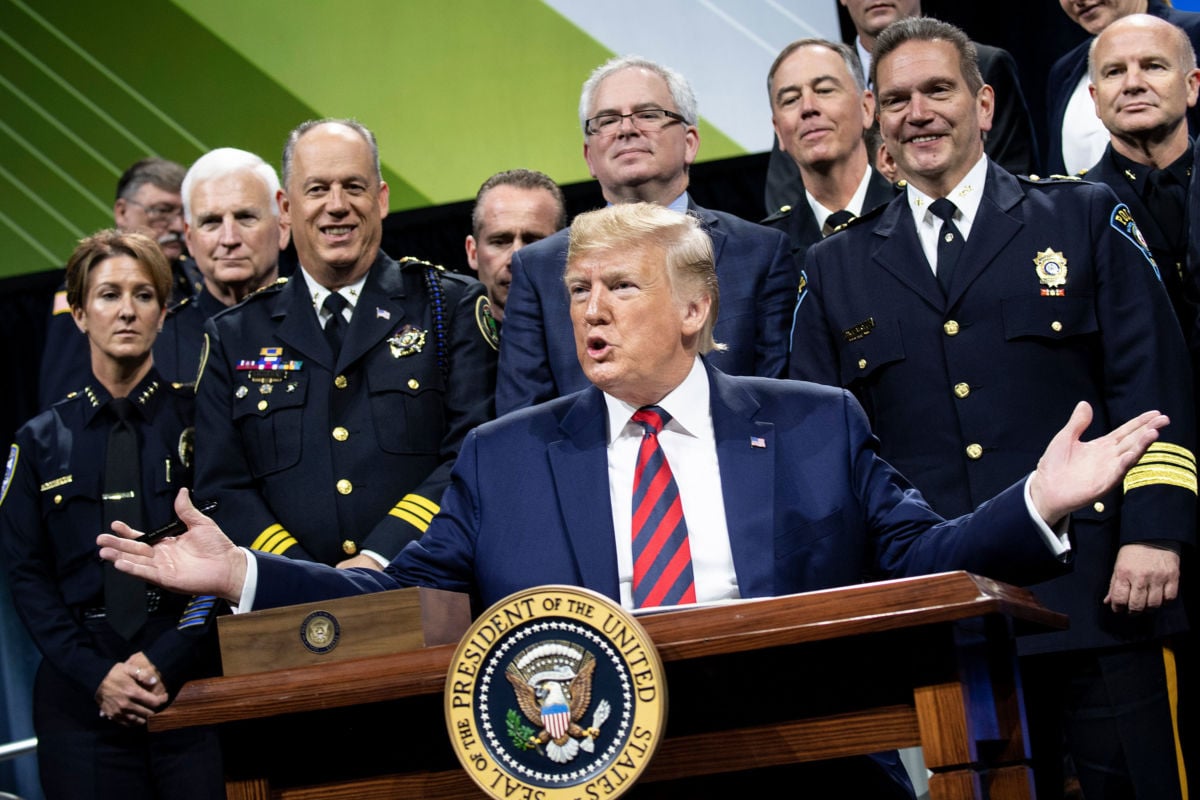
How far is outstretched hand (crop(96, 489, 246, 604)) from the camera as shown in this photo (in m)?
1.96

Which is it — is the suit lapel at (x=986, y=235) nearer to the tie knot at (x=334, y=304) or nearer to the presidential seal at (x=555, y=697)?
the tie knot at (x=334, y=304)

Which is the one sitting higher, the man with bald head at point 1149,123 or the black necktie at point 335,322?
the man with bald head at point 1149,123

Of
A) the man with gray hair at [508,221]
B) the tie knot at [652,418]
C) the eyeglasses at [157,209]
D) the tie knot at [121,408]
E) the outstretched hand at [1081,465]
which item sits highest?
the eyeglasses at [157,209]

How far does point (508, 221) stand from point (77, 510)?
4.28 ft

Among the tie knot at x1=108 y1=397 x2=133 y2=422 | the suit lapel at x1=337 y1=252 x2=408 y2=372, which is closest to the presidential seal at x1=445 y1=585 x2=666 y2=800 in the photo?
the suit lapel at x1=337 y1=252 x2=408 y2=372

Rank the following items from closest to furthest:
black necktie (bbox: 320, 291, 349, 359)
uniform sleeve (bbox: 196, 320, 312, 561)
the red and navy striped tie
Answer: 1. the red and navy striped tie
2. uniform sleeve (bbox: 196, 320, 312, 561)
3. black necktie (bbox: 320, 291, 349, 359)

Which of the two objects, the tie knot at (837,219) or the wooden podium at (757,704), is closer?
the wooden podium at (757,704)

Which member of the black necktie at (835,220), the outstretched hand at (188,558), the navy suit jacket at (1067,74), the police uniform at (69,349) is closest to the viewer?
the outstretched hand at (188,558)

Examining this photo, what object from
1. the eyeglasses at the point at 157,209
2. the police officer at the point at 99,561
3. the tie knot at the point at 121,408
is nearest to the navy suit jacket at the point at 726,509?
the police officer at the point at 99,561

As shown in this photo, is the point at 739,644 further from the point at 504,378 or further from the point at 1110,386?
the point at 504,378

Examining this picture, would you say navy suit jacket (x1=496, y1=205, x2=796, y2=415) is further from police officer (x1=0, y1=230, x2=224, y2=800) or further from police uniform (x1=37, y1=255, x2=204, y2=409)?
police uniform (x1=37, y1=255, x2=204, y2=409)

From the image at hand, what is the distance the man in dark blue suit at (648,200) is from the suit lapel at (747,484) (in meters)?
0.70

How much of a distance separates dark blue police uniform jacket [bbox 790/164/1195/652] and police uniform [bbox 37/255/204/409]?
194cm

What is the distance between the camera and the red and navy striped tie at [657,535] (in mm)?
2070
